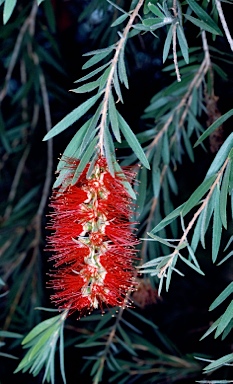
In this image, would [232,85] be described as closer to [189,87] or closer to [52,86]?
[189,87]

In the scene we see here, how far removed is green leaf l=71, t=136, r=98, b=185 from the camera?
25.8 inches

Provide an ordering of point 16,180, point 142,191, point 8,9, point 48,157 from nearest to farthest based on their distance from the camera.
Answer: point 8,9, point 142,191, point 48,157, point 16,180

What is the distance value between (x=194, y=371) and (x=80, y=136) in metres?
0.76

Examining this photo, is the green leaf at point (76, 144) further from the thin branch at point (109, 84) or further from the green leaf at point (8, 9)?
the green leaf at point (8, 9)

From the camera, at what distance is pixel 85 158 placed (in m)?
0.66

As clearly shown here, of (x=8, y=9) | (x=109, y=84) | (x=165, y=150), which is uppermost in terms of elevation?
(x=8, y=9)

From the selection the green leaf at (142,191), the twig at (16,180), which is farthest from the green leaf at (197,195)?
the twig at (16,180)

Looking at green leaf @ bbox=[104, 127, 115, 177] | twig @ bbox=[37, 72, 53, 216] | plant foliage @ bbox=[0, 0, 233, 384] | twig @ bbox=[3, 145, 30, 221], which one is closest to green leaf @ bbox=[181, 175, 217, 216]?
plant foliage @ bbox=[0, 0, 233, 384]

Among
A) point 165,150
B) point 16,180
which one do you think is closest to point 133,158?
point 165,150

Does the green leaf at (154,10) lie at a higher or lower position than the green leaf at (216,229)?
higher

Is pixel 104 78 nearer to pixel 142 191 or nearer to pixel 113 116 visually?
pixel 113 116

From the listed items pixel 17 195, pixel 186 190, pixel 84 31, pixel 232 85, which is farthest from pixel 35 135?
pixel 232 85

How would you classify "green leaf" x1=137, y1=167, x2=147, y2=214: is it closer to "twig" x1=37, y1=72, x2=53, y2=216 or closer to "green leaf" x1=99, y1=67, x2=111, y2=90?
"green leaf" x1=99, y1=67, x2=111, y2=90

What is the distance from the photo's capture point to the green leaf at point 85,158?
654mm
